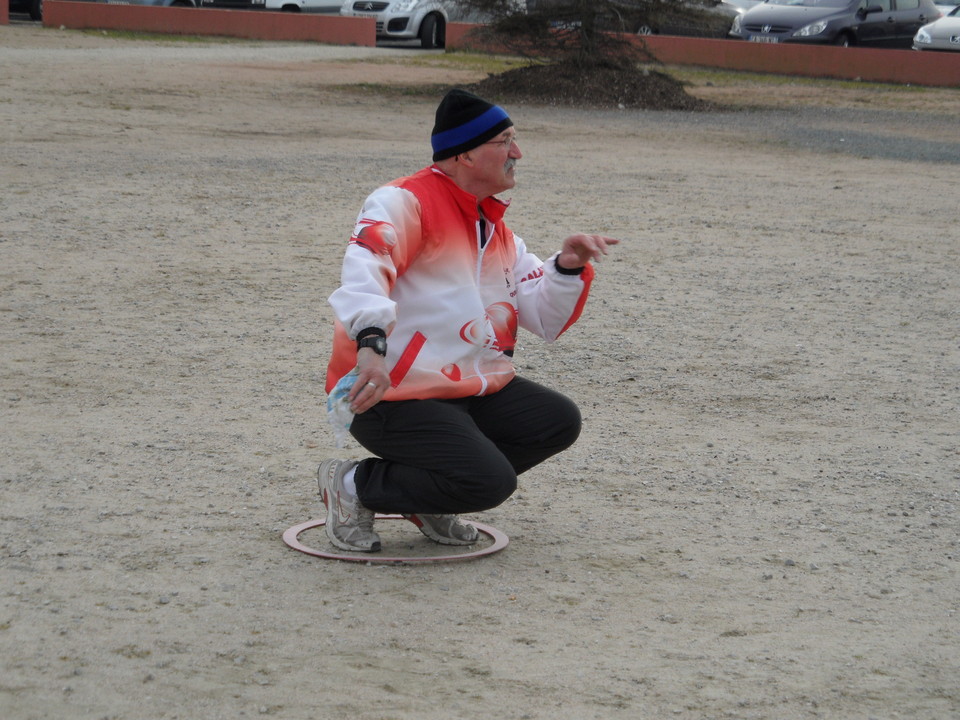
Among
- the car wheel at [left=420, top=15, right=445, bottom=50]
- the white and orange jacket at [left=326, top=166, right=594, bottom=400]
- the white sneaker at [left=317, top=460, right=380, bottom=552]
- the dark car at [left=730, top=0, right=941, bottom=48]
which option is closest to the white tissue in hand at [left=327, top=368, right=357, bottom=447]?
the white and orange jacket at [left=326, top=166, right=594, bottom=400]

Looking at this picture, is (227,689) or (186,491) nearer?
(227,689)

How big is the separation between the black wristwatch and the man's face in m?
0.70

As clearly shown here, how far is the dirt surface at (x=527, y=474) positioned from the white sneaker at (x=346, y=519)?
99 mm

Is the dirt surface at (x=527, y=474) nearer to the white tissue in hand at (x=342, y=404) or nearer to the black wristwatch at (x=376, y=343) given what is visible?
the white tissue in hand at (x=342, y=404)

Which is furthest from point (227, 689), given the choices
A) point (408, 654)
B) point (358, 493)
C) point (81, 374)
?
point (81, 374)

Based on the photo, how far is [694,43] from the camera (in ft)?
81.5

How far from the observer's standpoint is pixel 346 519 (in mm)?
4062

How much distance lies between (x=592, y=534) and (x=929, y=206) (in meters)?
7.35

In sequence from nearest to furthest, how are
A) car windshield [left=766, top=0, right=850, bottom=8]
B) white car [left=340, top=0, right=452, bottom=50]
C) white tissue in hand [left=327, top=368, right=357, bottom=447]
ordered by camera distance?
white tissue in hand [left=327, top=368, right=357, bottom=447], car windshield [left=766, top=0, right=850, bottom=8], white car [left=340, top=0, right=452, bottom=50]

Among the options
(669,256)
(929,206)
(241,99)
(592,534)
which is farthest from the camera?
(241,99)

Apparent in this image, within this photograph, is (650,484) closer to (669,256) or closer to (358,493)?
(358,493)

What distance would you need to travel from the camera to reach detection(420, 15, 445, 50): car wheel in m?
26.6

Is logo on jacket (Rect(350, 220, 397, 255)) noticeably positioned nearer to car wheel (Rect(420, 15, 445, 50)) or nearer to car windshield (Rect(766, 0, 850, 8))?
car windshield (Rect(766, 0, 850, 8))

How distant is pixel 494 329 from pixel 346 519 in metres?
0.72
